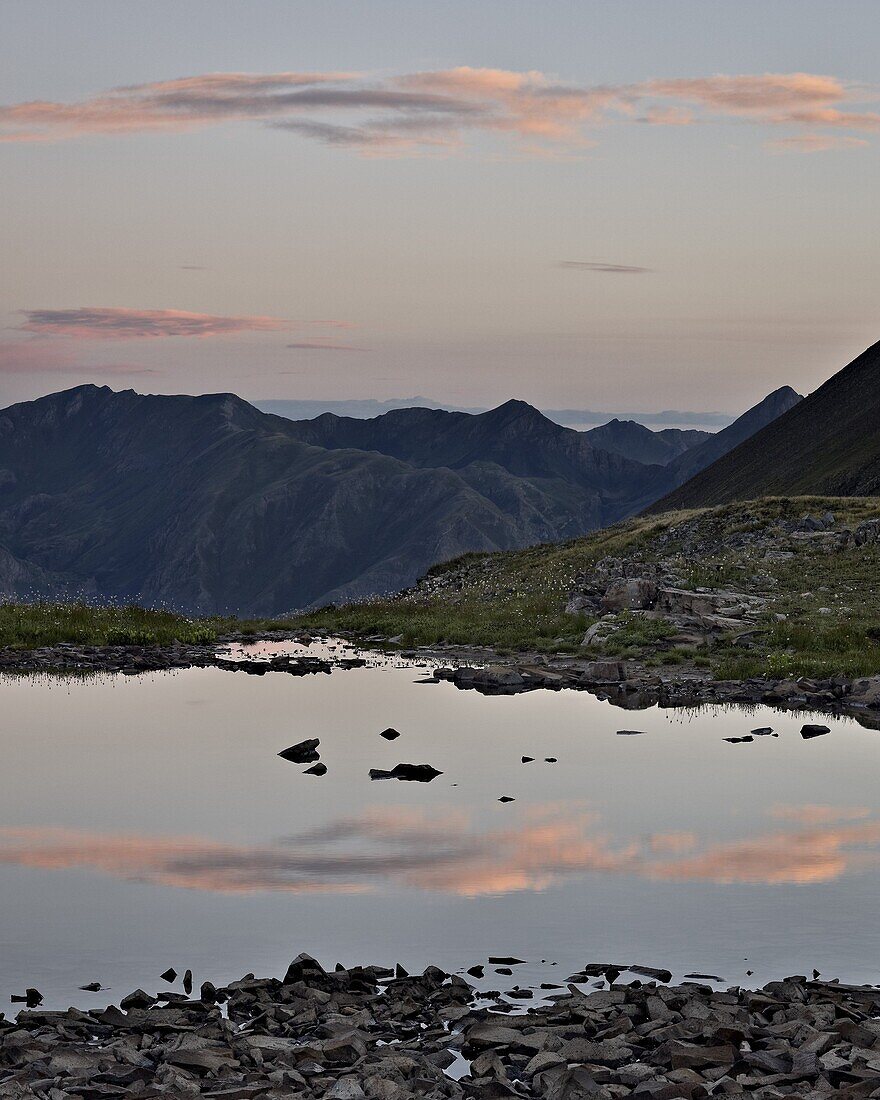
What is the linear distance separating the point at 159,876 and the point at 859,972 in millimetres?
8258

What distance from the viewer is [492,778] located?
72.5 feet

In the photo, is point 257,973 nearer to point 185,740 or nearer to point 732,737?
point 185,740

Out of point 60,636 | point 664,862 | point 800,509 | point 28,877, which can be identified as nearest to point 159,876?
point 28,877

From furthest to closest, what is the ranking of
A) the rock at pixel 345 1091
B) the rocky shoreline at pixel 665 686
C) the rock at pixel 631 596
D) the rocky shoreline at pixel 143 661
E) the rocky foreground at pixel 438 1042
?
the rock at pixel 631 596, the rocky shoreline at pixel 143 661, the rocky shoreline at pixel 665 686, the rocky foreground at pixel 438 1042, the rock at pixel 345 1091

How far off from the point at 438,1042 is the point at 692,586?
35.3 m

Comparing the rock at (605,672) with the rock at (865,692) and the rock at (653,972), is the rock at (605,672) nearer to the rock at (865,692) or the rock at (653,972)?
the rock at (865,692)

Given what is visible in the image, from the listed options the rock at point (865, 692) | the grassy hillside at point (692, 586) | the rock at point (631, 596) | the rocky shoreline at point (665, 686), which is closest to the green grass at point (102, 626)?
the grassy hillside at point (692, 586)

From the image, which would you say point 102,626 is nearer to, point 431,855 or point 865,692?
point 865,692

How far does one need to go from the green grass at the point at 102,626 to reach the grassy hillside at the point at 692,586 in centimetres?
575

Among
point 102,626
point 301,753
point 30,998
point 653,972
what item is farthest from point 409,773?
point 102,626

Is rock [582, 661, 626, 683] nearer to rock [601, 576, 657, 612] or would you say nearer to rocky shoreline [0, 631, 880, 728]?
rocky shoreline [0, 631, 880, 728]

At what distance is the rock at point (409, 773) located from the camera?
862 inches

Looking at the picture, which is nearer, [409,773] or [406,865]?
[406,865]

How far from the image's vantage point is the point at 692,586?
44.5 meters
